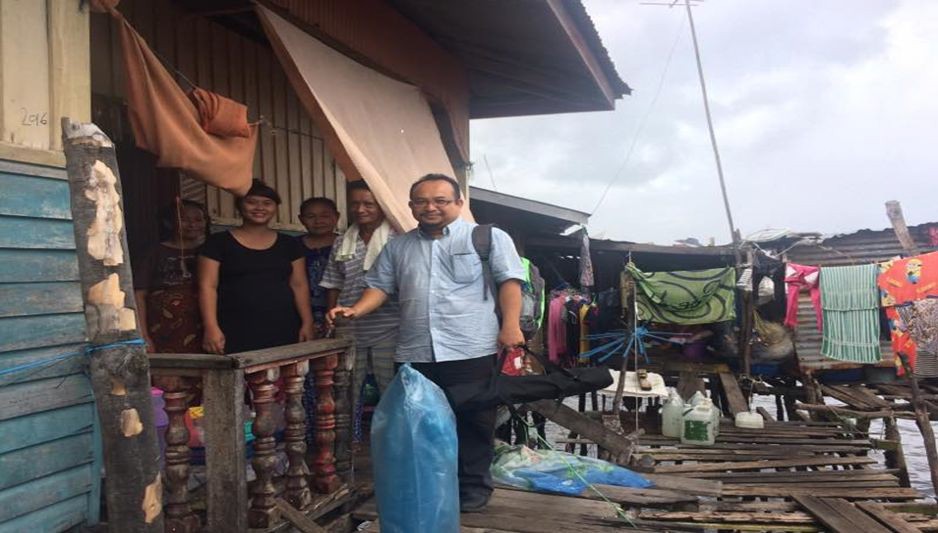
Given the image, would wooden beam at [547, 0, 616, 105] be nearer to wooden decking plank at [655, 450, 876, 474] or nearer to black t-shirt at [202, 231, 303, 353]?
black t-shirt at [202, 231, 303, 353]

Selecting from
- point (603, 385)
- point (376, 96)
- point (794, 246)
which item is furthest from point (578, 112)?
point (794, 246)

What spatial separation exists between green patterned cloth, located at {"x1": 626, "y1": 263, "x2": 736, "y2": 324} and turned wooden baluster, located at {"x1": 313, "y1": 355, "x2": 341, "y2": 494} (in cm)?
721

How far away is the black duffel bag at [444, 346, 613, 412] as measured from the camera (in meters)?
3.05

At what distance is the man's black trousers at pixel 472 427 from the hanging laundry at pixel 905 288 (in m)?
6.67

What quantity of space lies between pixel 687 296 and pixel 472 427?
282 inches

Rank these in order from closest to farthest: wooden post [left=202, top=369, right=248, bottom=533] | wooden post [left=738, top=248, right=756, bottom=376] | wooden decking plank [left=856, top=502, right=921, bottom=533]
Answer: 1. wooden post [left=202, top=369, right=248, bottom=533]
2. wooden decking plank [left=856, top=502, right=921, bottom=533]
3. wooden post [left=738, top=248, right=756, bottom=376]

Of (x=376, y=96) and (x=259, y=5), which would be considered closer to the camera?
(x=259, y=5)

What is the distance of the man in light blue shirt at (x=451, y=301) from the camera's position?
3189 millimetres

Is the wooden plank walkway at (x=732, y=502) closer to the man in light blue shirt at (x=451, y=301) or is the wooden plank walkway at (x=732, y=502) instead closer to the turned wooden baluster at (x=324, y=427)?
the turned wooden baluster at (x=324, y=427)

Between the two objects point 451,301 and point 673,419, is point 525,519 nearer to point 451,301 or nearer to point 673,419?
point 451,301

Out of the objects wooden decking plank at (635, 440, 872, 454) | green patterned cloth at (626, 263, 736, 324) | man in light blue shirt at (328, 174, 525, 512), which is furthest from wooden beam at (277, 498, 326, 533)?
green patterned cloth at (626, 263, 736, 324)

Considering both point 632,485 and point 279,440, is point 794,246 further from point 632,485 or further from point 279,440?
point 279,440

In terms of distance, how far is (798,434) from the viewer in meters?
6.39

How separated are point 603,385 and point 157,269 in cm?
263
